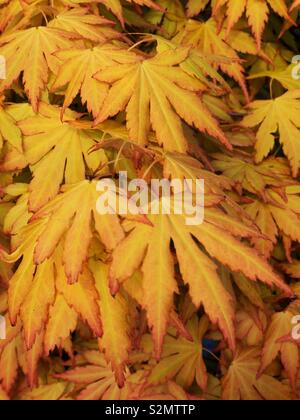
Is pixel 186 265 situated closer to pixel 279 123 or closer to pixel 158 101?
pixel 158 101

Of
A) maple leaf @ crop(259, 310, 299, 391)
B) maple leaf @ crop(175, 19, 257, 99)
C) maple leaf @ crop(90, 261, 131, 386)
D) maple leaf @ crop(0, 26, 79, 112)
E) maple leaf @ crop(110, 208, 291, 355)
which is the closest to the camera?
maple leaf @ crop(110, 208, 291, 355)

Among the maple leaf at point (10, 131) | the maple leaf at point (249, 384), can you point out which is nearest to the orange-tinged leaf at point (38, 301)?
the maple leaf at point (10, 131)

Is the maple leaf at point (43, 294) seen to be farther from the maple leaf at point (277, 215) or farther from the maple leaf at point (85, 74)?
the maple leaf at point (277, 215)

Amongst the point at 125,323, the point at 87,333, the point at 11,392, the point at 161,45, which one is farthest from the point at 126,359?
the point at 161,45

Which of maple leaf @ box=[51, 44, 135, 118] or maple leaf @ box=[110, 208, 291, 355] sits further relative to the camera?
maple leaf @ box=[51, 44, 135, 118]

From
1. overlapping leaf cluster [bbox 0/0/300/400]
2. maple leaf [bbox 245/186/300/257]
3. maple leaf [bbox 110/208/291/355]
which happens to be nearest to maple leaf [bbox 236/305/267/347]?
overlapping leaf cluster [bbox 0/0/300/400]

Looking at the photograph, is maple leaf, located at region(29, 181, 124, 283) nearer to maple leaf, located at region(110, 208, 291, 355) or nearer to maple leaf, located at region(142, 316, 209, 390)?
maple leaf, located at region(110, 208, 291, 355)
